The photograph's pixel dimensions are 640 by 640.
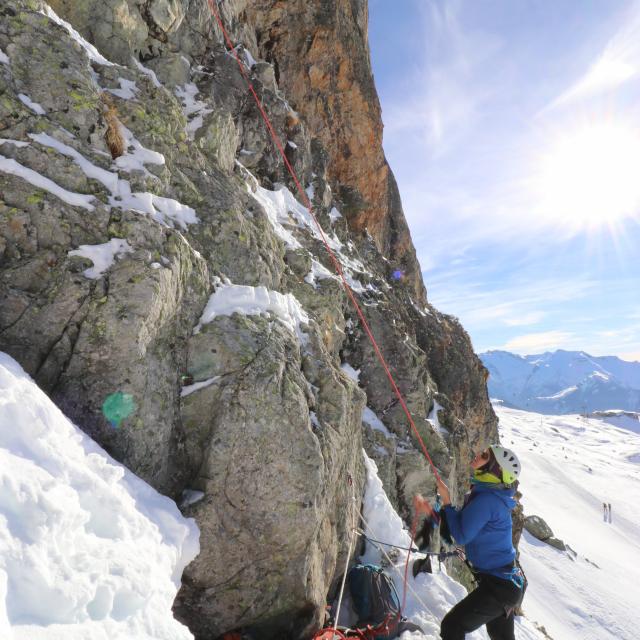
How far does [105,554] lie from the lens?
12.7ft

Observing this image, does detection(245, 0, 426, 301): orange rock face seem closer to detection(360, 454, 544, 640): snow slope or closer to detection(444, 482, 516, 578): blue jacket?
detection(360, 454, 544, 640): snow slope

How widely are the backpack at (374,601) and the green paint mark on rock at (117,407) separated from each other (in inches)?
215

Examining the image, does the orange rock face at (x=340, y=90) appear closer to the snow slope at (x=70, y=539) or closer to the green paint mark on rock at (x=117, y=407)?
the green paint mark on rock at (x=117, y=407)

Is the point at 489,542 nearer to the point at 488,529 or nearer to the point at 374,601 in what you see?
the point at 488,529

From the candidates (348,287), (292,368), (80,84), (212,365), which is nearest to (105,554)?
(212,365)

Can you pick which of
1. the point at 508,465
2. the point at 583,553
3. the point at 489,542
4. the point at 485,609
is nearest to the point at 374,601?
the point at 485,609

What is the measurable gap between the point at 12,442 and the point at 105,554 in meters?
1.32

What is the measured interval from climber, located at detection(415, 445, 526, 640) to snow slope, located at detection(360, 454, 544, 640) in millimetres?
1854

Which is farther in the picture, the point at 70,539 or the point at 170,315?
the point at 170,315

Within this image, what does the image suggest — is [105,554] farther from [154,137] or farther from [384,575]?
[154,137]

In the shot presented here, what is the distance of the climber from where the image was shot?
611 centimetres

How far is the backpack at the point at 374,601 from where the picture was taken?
739cm

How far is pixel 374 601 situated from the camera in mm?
8133

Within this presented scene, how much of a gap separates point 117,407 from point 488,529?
5.53 metres
